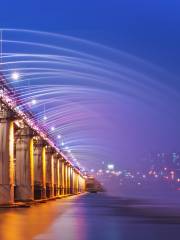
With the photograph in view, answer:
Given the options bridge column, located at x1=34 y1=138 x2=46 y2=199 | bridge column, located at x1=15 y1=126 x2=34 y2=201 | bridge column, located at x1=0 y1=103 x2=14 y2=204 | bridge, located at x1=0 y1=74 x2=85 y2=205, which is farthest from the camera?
bridge column, located at x1=34 y1=138 x2=46 y2=199

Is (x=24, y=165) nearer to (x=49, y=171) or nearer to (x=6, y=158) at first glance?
(x=6, y=158)

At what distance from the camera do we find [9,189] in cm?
5497

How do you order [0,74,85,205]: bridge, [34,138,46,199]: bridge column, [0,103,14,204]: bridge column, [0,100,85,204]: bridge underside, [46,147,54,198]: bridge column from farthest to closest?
[46,147,54,198]: bridge column < [34,138,46,199]: bridge column < [0,100,85,204]: bridge underside < [0,74,85,205]: bridge < [0,103,14,204]: bridge column

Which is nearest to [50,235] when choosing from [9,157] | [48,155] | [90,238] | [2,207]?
[90,238]

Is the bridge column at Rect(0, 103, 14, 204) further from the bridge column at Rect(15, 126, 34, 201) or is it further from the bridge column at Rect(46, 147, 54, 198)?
the bridge column at Rect(46, 147, 54, 198)

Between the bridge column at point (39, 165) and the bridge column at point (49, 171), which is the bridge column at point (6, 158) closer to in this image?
the bridge column at point (39, 165)

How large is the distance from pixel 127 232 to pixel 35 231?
3598mm

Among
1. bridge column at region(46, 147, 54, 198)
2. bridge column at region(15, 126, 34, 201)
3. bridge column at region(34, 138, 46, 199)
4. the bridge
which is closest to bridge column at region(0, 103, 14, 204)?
the bridge

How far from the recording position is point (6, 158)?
55.3m

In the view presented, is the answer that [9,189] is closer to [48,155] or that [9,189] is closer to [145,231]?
[145,231]

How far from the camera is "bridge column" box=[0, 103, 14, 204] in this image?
5484cm

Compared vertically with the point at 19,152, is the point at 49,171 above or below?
below

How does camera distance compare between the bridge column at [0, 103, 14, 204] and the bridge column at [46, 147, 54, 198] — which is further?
the bridge column at [46, 147, 54, 198]

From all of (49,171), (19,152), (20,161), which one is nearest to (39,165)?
(49,171)
